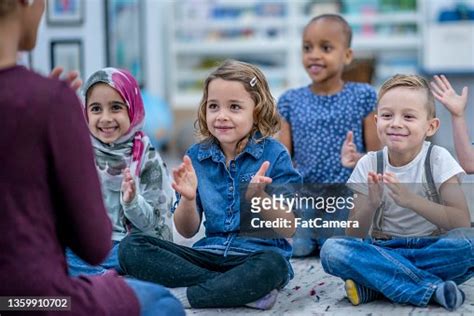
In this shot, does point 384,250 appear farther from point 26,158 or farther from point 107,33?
point 107,33

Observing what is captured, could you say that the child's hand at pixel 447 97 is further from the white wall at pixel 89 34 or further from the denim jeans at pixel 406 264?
the white wall at pixel 89 34

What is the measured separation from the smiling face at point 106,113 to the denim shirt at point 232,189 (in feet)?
0.93

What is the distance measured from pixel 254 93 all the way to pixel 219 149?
0.18 metres

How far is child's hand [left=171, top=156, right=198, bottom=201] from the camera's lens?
214 centimetres

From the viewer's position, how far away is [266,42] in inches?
283

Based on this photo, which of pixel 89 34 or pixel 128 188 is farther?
pixel 89 34

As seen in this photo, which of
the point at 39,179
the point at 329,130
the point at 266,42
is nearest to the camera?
the point at 39,179

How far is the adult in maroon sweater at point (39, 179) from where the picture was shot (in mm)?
1406

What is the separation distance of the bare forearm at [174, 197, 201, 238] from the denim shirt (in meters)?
0.07

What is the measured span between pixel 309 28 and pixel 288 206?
96cm

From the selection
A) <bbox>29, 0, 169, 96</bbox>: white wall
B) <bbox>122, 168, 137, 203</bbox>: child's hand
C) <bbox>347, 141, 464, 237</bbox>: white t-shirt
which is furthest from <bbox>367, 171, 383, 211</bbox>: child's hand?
<bbox>29, 0, 169, 96</bbox>: white wall

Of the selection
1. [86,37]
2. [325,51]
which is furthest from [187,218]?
[86,37]

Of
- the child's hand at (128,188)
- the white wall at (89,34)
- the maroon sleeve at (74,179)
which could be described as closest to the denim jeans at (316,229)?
the child's hand at (128,188)

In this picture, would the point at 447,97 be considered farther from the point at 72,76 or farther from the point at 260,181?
the point at 72,76
